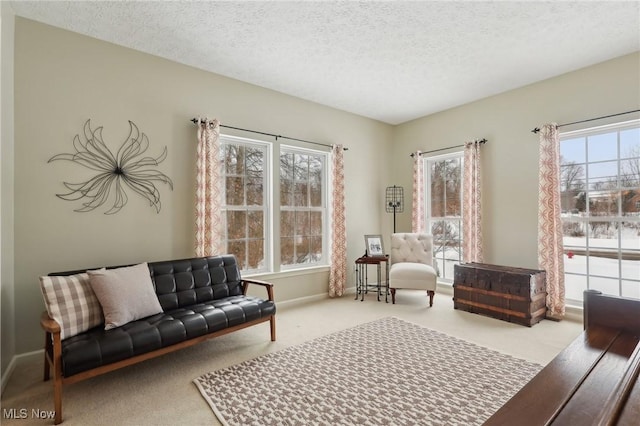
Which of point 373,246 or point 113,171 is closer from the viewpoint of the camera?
point 113,171

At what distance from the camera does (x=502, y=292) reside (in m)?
3.71

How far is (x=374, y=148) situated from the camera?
5531 mm

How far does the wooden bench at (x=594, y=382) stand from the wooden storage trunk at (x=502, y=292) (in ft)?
7.61

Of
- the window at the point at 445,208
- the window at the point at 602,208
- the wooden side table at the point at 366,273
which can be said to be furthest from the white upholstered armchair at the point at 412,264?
the window at the point at 602,208

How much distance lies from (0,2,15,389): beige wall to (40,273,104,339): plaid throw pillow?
431 mm

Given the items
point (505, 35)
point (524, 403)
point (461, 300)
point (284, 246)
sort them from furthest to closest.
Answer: point (284, 246) → point (461, 300) → point (505, 35) → point (524, 403)

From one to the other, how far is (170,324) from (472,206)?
4085mm

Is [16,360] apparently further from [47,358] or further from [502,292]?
[502,292]

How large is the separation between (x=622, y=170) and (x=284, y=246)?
416cm

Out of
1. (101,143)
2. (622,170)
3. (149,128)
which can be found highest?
(149,128)

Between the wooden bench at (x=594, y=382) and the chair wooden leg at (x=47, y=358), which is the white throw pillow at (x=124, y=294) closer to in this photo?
the chair wooden leg at (x=47, y=358)

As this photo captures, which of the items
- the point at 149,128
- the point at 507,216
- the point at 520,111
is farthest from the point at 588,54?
the point at 149,128

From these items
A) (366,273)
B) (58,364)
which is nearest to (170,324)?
(58,364)

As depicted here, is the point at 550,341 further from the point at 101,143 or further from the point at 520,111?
the point at 101,143
